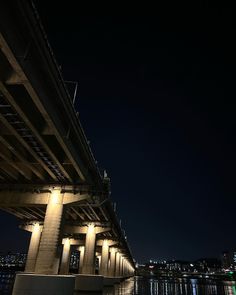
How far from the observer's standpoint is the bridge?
11664 mm

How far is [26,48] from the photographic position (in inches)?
471

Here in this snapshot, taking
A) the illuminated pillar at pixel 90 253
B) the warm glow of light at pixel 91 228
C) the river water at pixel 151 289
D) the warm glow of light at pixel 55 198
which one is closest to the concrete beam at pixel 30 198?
the warm glow of light at pixel 55 198

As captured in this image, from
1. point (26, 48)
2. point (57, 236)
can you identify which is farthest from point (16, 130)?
point (57, 236)

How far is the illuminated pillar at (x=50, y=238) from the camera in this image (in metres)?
22.6

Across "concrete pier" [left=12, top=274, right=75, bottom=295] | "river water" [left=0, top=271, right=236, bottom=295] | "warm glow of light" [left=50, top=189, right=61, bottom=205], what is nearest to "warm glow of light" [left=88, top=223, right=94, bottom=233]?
"river water" [left=0, top=271, right=236, bottom=295]

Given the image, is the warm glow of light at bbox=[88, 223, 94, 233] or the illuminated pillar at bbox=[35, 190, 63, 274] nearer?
the illuminated pillar at bbox=[35, 190, 63, 274]

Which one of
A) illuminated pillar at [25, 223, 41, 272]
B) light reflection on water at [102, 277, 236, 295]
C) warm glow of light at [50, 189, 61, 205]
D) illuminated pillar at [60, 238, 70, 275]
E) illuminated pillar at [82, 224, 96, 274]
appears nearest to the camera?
warm glow of light at [50, 189, 61, 205]

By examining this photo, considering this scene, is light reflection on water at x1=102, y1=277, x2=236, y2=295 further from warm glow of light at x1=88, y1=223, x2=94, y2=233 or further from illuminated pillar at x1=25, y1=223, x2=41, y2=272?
illuminated pillar at x1=25, y1=223, x2=41, y2=272

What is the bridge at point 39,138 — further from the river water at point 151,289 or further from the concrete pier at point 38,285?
the river water at point 151,289

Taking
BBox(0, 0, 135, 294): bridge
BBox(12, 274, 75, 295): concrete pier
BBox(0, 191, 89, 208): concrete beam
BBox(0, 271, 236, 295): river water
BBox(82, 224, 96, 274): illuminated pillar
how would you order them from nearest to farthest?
BBox(0, 0, 135, 294): bridge → BBox(12, 274, 75, 295): concrete pier → BBox(0, 191, 89, 208): concrete beam → BBox(0, 271, 236, 295): river water → BBox(82, 224, 96, 274): illuminated pillar

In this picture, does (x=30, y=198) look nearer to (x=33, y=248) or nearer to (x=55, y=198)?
(x=55, y=198)

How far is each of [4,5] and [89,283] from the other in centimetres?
3118

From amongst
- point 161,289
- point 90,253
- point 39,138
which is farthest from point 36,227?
point 39,138

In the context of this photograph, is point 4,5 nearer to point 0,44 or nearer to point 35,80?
point 0,44
